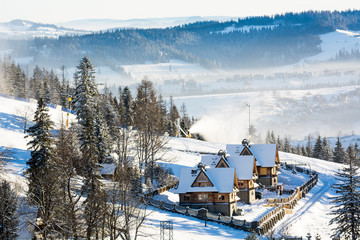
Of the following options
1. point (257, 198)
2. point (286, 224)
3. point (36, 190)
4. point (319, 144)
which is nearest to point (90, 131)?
point (36, 190)

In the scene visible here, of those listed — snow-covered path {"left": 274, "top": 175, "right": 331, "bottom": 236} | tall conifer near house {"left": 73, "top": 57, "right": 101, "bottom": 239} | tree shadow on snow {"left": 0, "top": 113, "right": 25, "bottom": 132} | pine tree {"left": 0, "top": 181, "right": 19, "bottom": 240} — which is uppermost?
tall conifer near house {"left": 73, "top": 57, "right": 101, "bottom": 239}

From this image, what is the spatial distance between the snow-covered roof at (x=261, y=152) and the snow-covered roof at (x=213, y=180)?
15.4m

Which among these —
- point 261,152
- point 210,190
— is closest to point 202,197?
point 210,190

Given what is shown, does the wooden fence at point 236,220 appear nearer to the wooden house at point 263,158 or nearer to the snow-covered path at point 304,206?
the snow-covered path at point 304,206

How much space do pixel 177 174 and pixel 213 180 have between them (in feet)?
45.7

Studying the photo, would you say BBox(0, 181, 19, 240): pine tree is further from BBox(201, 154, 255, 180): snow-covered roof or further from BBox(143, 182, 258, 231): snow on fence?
BBox(201, 154, 255, 180): snow-covered roof

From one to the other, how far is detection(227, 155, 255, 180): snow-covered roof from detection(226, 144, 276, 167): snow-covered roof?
7797mm

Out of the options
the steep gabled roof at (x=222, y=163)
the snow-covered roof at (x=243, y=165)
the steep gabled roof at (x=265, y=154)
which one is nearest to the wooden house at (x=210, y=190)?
the snow-covered roof at (x=243, y=165)

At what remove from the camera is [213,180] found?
5819 centimetres

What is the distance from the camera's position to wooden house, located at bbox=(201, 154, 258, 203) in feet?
208

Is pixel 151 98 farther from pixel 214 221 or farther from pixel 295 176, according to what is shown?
pixel 295 176

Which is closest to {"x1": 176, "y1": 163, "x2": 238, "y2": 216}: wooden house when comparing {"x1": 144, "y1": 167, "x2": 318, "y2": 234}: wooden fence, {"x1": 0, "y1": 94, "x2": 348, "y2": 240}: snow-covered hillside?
{"x1": 144, "y1": 167, "x2": 318, "y2": 234}: wooden fence

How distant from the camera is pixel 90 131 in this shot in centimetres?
4569

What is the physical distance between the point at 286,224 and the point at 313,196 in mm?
18335
